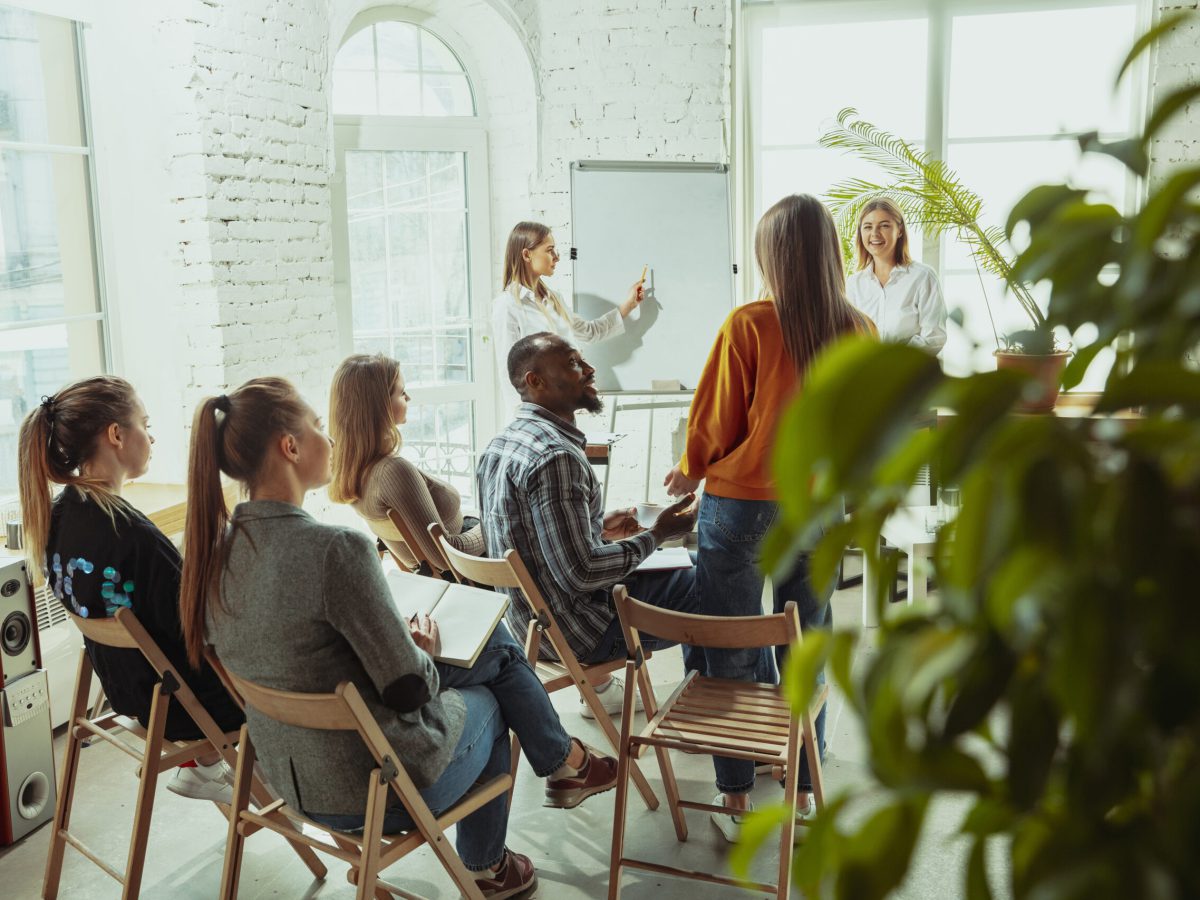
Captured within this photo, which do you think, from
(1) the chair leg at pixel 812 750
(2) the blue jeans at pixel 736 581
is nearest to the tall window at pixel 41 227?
(2) the blue jeans at pixel 736 581

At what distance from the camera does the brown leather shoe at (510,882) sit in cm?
242

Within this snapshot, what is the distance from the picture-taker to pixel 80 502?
239 cm

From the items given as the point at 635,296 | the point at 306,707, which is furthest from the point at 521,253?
the point at 306,707

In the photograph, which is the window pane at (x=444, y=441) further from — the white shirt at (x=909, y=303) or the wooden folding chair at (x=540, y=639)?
the wooden folding chair at (x=540, y=639)

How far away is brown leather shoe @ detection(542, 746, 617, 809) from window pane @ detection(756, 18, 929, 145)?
13.2 feet

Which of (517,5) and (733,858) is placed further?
(517,5)

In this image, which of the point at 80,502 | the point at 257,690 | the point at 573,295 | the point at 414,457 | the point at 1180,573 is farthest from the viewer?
the point at 414,457

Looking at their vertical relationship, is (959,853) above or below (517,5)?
below

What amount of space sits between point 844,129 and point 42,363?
12.5 feet

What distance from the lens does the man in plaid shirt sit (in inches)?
101

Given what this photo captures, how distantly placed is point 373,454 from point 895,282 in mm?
2667

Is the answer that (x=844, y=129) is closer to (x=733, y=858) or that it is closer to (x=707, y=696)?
(x=707, y=696)

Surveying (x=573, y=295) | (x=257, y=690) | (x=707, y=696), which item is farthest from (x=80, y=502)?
(x=573, y=295)

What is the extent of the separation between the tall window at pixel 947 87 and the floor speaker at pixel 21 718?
3.95m
